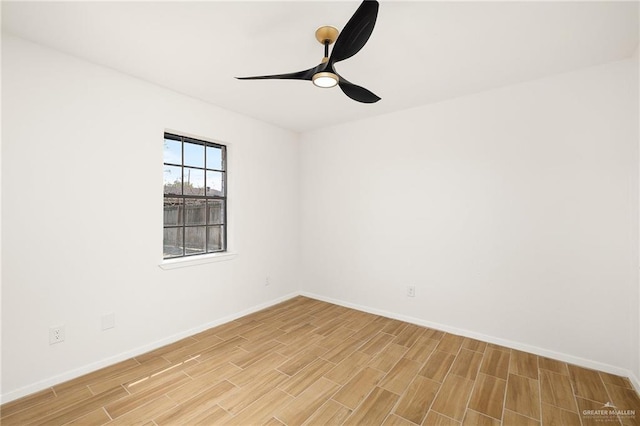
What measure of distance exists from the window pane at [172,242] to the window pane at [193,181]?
0.46 m

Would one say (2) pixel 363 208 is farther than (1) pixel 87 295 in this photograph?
Yes

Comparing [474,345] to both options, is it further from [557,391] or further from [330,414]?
[330,414]

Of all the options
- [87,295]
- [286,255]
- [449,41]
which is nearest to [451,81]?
[449,41]

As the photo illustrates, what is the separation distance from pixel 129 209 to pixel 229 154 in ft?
4.47

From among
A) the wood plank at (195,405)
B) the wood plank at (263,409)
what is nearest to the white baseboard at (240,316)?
the wood plank at (195,405)

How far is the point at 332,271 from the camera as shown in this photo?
14.0ft

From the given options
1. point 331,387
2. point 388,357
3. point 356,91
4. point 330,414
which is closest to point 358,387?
point 331,387

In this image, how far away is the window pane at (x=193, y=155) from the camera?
328cm

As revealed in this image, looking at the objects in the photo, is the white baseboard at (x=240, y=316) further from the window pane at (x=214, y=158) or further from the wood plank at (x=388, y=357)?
the window pane at (x=214, y=158)

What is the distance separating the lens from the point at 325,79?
1916 mm

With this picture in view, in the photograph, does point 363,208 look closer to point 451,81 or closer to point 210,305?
point 451,81

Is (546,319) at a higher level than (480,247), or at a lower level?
lower

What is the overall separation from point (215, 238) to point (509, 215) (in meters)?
3.33

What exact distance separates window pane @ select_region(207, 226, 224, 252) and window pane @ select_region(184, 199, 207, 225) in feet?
0.50
